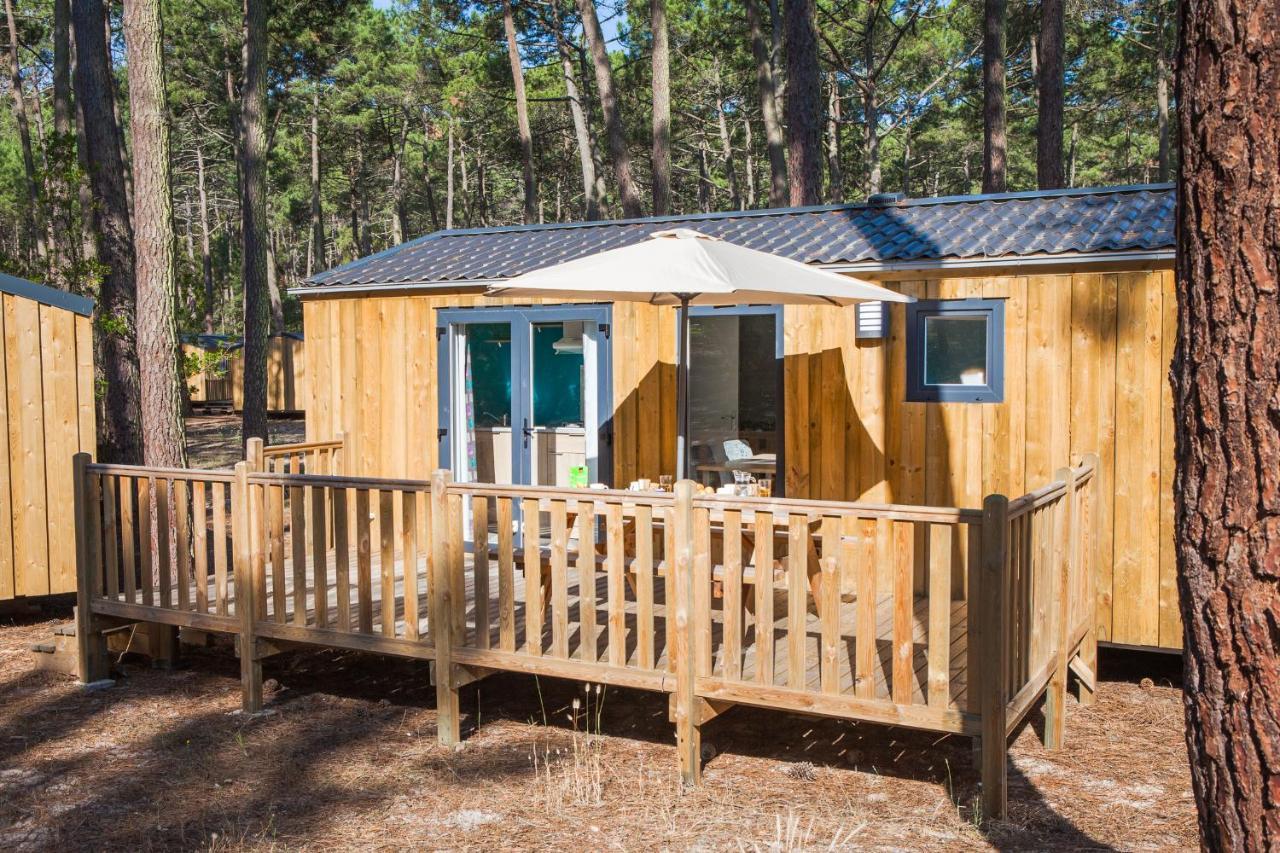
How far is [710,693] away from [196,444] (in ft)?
51.9

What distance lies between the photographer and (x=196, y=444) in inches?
734

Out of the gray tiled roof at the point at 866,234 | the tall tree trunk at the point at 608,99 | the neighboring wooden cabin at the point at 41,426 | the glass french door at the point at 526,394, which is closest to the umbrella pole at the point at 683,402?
the gray tiled roof at the point at 866,234

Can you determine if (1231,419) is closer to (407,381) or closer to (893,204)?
(893,204)

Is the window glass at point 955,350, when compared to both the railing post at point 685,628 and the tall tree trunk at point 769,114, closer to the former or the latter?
the railing post at point 685,628

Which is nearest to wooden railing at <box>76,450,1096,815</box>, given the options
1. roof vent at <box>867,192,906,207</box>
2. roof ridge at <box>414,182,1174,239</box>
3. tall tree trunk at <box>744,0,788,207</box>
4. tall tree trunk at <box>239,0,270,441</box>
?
roof ridge at <box>414,182,1174,239</box>

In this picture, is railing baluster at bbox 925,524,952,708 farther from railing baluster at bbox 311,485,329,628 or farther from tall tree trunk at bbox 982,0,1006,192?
tall tree trunk at bbox 982,0,1006,192

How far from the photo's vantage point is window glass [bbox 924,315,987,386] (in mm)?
6547

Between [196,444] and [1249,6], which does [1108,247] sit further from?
[196,444]

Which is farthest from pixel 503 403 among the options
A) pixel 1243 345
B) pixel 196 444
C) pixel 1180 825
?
pixel 196 444

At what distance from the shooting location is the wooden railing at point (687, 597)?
437 centimetres

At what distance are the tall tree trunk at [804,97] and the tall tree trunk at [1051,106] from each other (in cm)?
295

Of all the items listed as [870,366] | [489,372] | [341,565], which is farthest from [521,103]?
[341,565]

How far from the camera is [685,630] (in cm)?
481

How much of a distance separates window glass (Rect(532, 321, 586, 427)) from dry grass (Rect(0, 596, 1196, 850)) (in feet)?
6.65
